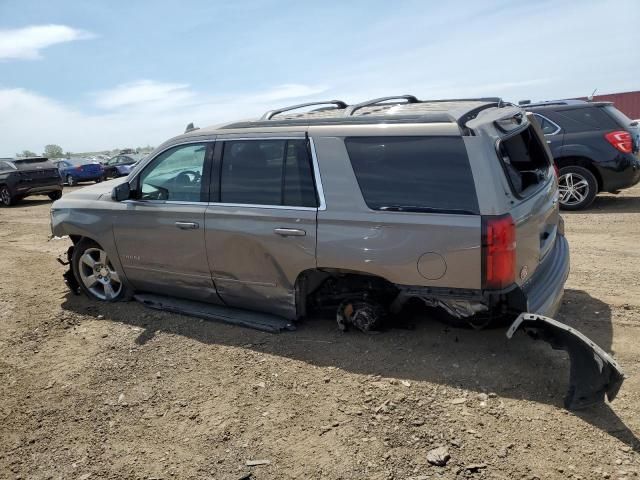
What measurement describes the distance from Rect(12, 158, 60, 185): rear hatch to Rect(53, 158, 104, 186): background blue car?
6.52m

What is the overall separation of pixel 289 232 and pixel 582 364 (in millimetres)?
2164

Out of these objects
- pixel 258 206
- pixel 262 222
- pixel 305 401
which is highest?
pixel 258 206

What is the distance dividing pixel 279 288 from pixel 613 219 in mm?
6274

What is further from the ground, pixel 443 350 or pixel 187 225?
pixel 187 225

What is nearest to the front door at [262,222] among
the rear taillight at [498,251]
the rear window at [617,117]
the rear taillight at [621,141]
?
the rear taillight at [498,251]

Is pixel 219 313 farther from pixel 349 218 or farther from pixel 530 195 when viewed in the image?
pixel 530 195

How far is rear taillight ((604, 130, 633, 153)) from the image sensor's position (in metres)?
8.41

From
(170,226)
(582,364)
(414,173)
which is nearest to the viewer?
(582,364)

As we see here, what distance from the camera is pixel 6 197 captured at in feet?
53.3

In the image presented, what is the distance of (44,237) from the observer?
31.8 feet

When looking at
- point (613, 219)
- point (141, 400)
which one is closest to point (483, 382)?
point (141, 400)

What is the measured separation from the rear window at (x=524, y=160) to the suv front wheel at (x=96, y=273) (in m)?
3.85

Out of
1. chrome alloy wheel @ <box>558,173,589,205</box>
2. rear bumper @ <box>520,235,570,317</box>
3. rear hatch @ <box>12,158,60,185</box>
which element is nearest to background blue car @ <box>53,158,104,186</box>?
rear hatch @ <box>12,158,60,185</box>

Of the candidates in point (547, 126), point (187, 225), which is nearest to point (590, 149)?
point (547, 126)
